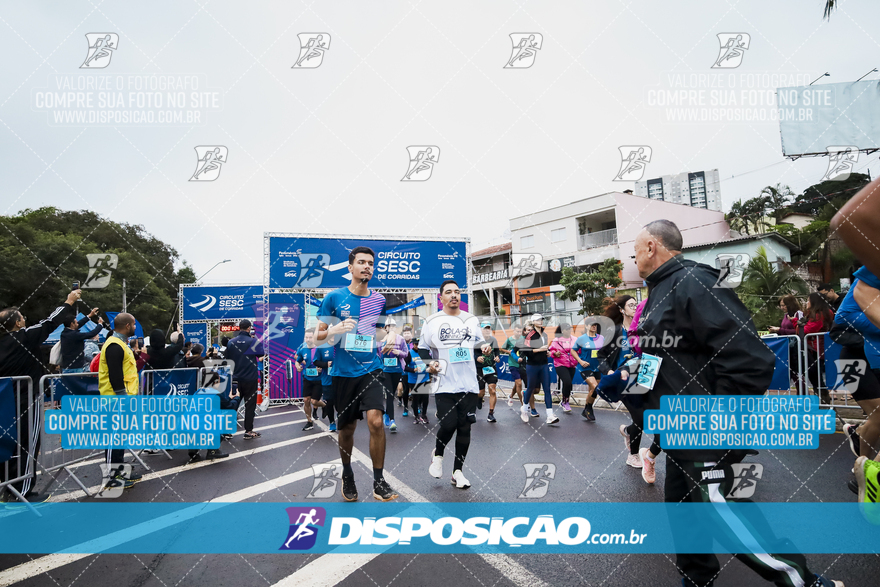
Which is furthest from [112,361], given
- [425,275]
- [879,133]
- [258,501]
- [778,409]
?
[879,133]

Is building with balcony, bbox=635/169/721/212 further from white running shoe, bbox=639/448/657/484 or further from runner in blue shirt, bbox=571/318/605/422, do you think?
white running shoe, bbox=639/448/657/484

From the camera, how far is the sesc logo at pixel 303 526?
10.9 ft

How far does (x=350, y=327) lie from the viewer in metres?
4.45

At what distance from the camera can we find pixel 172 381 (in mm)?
7461

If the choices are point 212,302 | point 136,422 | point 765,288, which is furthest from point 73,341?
point 765,288

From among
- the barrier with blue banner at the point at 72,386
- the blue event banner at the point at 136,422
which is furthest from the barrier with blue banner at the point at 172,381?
the barrier with blue banner at the point at 72,386

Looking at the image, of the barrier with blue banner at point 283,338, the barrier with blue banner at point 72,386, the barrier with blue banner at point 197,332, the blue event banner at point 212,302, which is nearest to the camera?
the barrier with blue banner at point 72,386

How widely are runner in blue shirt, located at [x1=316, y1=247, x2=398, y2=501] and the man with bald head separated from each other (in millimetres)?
2716

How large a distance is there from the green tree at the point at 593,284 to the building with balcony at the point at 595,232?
176 centimetres

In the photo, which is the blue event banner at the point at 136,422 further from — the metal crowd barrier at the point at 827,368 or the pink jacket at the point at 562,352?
the metal crowd barrier at the point at 827,368

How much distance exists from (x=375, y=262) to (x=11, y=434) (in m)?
12.2

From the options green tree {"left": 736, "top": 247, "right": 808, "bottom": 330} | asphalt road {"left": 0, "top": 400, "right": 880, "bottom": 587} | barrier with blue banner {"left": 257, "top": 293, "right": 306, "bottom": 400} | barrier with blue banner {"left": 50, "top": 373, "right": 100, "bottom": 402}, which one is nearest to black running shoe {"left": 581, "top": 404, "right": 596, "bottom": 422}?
asphalt road {"left": 0, "top": 400, "right": 880, "bottom": 587}

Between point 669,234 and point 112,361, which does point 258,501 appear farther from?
point 669,234

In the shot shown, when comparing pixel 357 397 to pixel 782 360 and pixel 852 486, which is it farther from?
pixel 782 360
